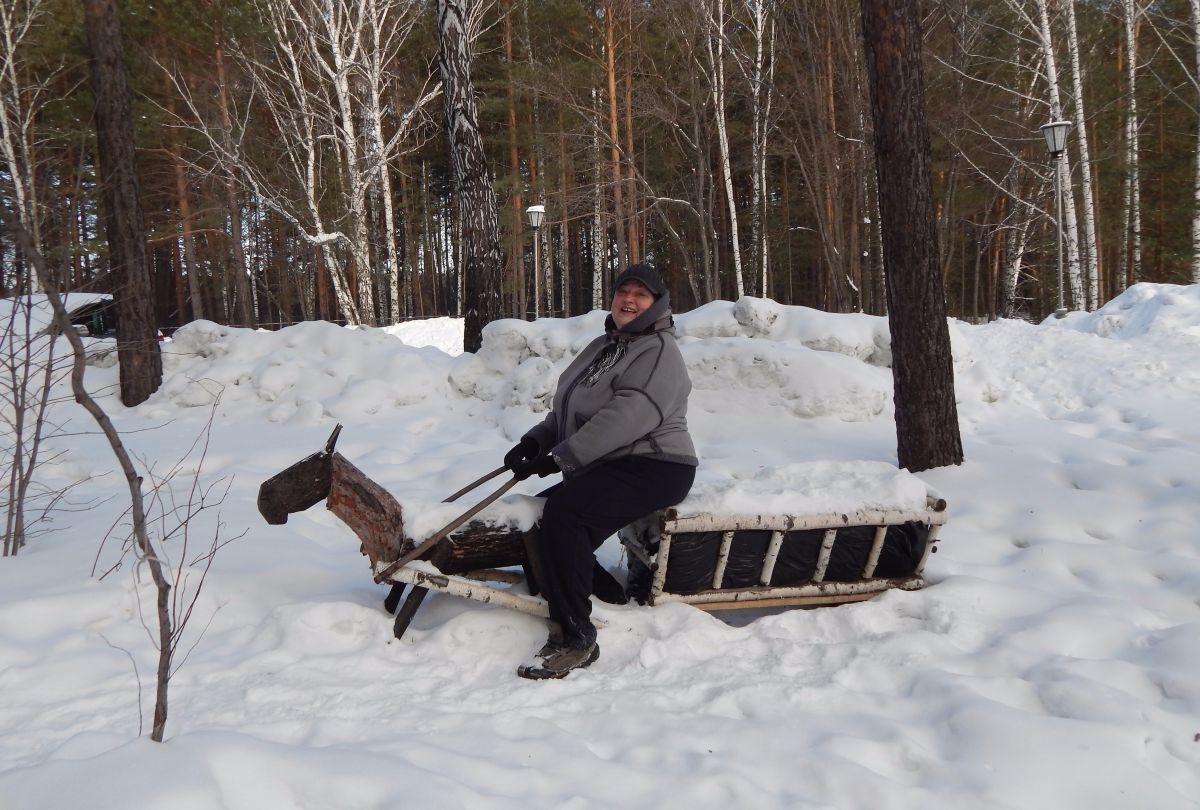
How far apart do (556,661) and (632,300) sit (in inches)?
60.2

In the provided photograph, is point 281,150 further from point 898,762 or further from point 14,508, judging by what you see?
point 898,762

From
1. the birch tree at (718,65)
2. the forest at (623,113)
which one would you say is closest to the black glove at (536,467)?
the forest at (623,113)

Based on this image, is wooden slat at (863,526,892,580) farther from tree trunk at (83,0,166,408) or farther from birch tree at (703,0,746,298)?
birch tree at (703,0,746,298)

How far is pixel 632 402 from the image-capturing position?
9.67ft

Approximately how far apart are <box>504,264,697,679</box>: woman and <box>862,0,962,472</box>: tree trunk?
212 cm

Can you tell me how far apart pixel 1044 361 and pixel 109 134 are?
1072 cm

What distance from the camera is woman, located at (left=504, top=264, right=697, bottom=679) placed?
9.52ft

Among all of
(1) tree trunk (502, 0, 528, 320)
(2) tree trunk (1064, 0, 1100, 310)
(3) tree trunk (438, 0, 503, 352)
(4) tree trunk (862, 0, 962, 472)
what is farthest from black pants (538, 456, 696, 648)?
(1) tree trunk (502, 0, 528, 320)

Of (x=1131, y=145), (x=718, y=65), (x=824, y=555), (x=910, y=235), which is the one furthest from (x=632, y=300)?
(x=1131, y=145)

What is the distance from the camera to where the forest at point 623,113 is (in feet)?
45.7

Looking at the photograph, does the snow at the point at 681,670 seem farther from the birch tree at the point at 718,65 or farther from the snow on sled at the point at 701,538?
the birch tree at the point at 718,65

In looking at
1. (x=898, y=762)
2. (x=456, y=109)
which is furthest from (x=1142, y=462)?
(x=456, y=109)

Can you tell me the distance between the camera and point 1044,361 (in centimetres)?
841

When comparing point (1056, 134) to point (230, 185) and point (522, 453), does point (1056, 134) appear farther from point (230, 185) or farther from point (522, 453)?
point (230, 185)
